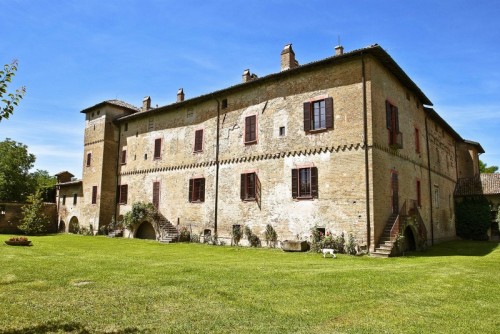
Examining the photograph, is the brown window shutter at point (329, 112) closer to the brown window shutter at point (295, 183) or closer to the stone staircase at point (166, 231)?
the brown window shutter at point (295, 183)

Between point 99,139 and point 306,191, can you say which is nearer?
point 306,191

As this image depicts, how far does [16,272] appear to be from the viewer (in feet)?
33.7

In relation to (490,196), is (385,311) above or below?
below

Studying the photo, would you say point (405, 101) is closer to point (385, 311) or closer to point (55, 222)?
point (385, 311)

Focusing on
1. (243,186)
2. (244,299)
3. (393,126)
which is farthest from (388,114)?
(244,299)

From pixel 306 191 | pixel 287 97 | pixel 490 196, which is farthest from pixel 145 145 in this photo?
pixel 490 196

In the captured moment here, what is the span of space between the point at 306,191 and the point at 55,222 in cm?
2682

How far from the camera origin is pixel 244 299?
7.61 meters

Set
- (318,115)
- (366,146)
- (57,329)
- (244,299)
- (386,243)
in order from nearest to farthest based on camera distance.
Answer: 1. (57,329)
2. (244,299)
3. (386,243)
4. (366,146)
5. (318,115)

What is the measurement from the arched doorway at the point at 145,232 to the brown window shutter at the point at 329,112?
14824 mm

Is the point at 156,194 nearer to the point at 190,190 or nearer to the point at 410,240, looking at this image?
the point at 190,190

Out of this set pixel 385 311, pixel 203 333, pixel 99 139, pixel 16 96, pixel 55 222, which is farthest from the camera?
pixel 55 222

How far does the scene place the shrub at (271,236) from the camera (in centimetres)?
1916

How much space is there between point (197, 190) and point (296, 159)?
769 cm
